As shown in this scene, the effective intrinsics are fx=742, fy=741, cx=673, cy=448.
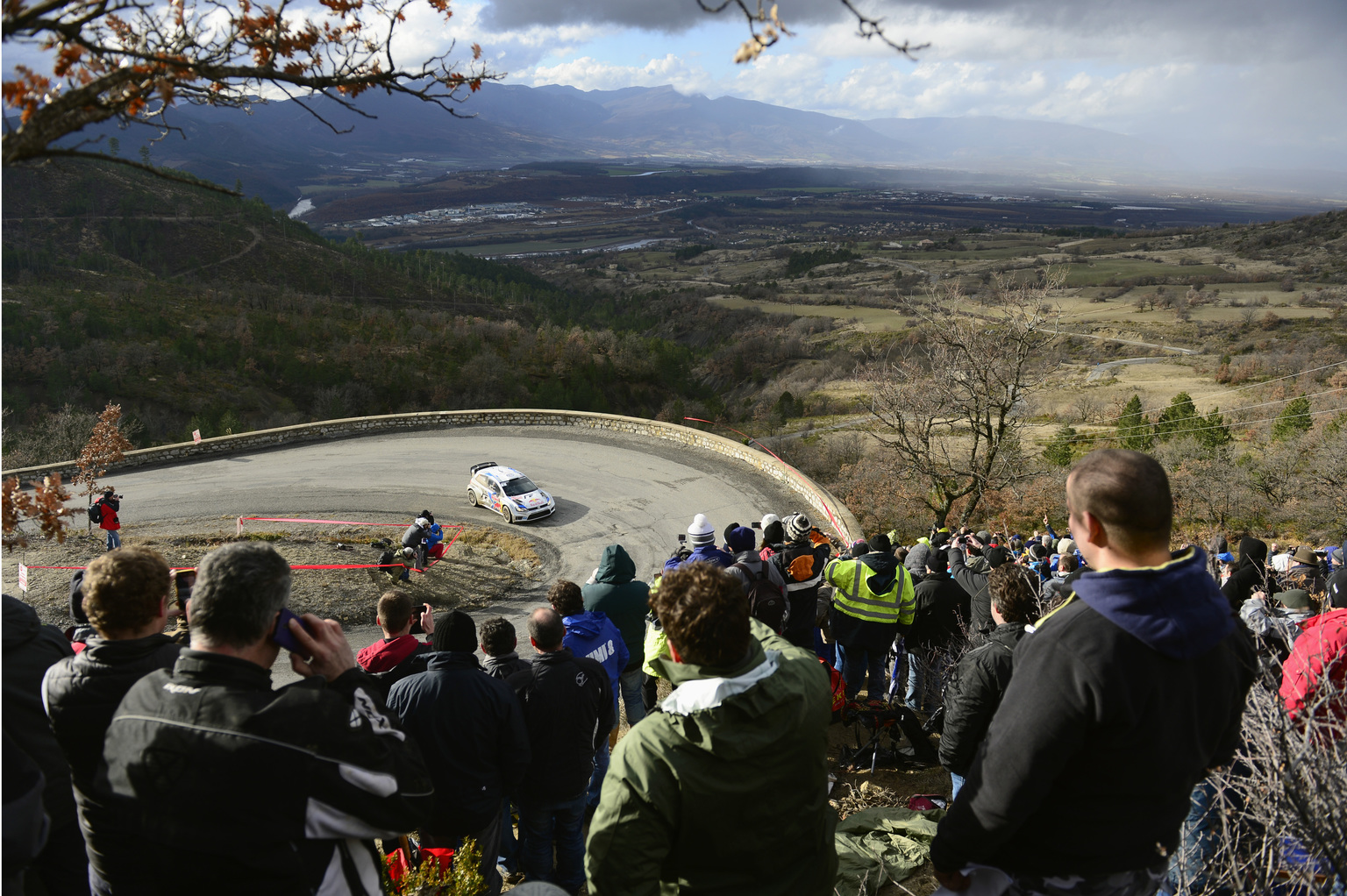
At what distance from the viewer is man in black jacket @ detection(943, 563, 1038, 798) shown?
3.96 metres

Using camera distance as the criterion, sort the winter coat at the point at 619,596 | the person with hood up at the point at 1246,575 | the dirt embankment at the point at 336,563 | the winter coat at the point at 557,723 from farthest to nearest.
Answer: the dirt embankment at the point at 336,563
the winter coat at the point at 619,596
the person with hood up at the point at 1246,575
the winter coat at the point at 557,723

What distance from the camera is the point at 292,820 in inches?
95.0

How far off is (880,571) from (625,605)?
93.8 inches

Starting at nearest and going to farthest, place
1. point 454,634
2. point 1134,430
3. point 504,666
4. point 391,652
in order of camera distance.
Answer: point 454,634
point 504,666
point 391,652
point 1134,430

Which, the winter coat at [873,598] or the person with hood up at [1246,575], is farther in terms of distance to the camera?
the winter coat at [873,598]

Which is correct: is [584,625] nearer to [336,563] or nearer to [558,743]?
[558,743]

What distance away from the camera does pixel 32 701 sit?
2939 millimetres

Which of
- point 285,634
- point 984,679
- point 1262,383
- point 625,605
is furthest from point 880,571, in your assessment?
point 1262,383

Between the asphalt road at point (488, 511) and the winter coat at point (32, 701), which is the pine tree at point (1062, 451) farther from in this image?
the winter coat at point (32, 701)

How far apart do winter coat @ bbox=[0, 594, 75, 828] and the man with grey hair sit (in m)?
0.77

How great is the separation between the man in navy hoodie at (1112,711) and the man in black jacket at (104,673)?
3.07 metres

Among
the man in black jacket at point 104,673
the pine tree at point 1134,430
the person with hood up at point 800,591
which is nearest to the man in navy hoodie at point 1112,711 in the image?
the man in black jacket at point 104,673

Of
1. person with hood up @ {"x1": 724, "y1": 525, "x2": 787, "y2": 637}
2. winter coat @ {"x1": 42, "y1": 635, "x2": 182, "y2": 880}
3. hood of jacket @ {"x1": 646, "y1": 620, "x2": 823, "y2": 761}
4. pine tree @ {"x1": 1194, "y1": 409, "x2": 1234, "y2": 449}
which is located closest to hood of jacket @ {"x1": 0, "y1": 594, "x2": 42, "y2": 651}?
winter coat @ {"x1": 42, "y1": 635, "x2": 182, "y2": 880}

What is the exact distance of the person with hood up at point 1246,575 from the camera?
626 centimetres
